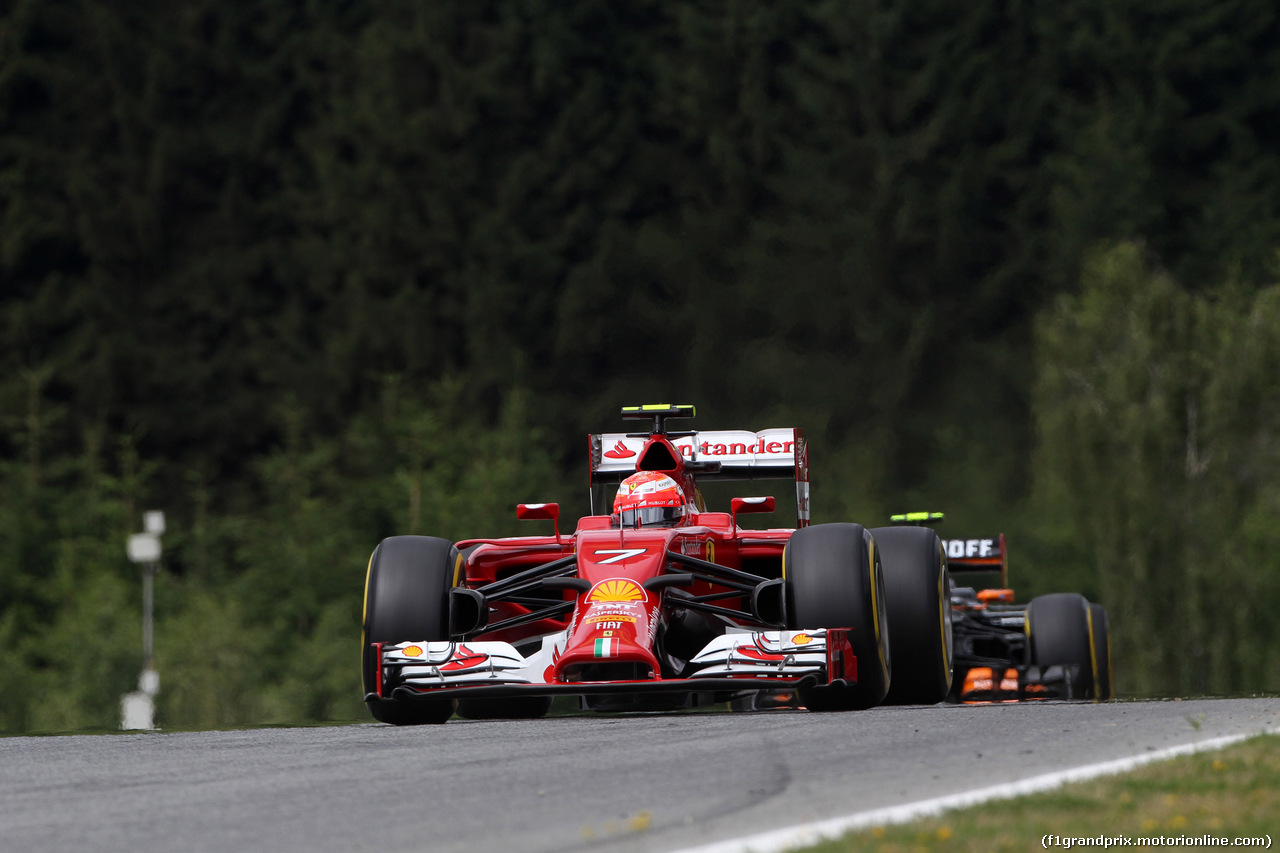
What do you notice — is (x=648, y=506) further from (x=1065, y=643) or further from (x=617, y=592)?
(x=1065, y=643)

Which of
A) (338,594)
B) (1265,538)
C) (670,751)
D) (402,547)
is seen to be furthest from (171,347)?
(670,751)

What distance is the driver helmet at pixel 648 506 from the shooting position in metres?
11.0

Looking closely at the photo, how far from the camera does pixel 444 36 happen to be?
128 ft

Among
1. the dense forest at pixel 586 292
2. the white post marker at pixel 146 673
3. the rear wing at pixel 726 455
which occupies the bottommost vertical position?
the white post marker at pixel 146 673

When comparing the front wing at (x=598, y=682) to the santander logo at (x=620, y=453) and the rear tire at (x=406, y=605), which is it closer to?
the rear tire at (x=406, y=605)

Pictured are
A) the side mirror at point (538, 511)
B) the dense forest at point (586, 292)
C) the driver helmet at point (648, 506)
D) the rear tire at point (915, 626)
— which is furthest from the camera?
the dense forest at point (586, 292)

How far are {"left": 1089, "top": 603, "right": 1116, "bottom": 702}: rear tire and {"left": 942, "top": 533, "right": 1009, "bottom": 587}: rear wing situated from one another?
3.07ft

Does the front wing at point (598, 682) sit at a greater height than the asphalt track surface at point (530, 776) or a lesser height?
greater

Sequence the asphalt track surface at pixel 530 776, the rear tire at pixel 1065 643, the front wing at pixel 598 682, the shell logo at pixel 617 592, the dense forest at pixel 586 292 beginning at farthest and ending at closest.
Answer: the dense forest at pixel 586 292
the rear tire at pixel 1065 643
the shell logo at pixel 617 592
the front wing at pixel 598 682
the asphalt track surface at pixel 530 776

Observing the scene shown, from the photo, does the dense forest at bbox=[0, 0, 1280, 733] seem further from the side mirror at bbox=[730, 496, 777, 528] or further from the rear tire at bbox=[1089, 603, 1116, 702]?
the side mirror at bbox=[730, 496, 777, 528]

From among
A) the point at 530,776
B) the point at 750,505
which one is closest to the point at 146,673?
the point at 750,505

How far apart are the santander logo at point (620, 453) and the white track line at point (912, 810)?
230 inches

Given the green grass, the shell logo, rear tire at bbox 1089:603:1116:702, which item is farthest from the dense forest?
the green grass

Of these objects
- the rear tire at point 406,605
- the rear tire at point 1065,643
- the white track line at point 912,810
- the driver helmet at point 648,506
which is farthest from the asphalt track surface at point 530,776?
the rear tire at point 1065,643
